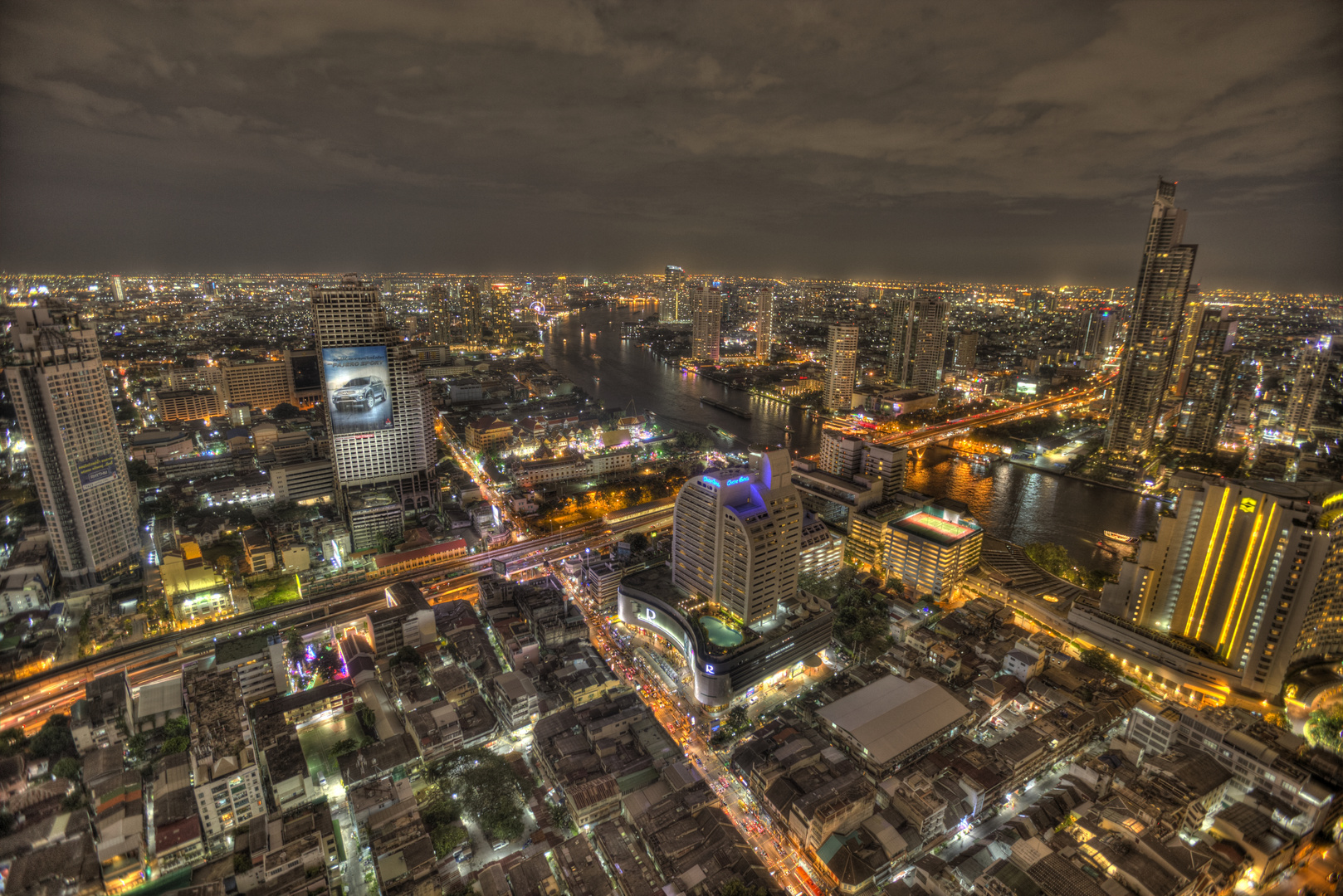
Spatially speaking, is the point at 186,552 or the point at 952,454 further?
the point at 952,454

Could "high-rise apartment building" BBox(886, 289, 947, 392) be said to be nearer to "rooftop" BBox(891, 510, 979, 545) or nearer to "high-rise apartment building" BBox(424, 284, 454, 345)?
"rooftop" BBox(891, 510, 979, 545)

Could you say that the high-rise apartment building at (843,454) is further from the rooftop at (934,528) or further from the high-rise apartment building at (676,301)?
the high-rise apartment building at (676,301)

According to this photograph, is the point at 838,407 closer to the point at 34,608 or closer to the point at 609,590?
the point at 609,590

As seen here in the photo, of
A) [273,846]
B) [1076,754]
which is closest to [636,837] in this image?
[273,846]

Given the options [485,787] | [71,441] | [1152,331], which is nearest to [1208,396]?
[1152,331]

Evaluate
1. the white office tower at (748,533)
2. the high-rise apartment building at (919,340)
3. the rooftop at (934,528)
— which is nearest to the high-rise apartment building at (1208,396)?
the high-rise apartment building at (919,340)

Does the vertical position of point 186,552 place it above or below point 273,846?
above
